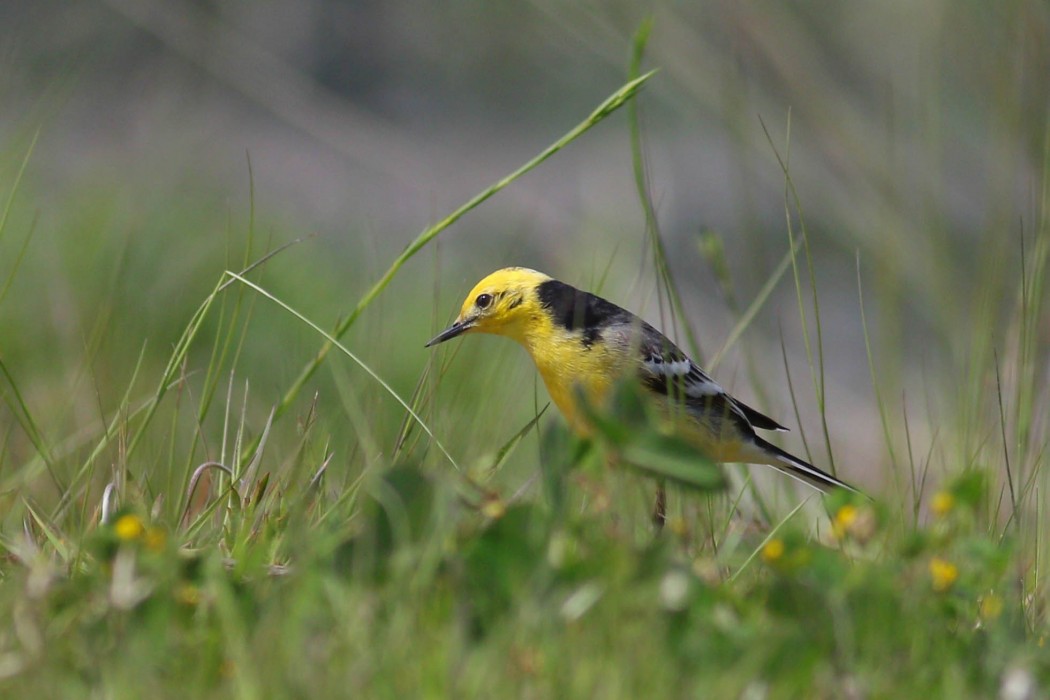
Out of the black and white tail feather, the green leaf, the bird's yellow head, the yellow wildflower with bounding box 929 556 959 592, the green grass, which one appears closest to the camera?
the green grass

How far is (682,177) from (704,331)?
98 centimetres

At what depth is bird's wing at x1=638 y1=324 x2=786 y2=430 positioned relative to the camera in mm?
3635

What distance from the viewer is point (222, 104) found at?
337 inches

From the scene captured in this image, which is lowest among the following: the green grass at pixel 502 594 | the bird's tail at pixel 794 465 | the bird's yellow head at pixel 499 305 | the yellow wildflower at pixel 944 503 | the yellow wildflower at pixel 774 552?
the bird's tail at pixel 794 465

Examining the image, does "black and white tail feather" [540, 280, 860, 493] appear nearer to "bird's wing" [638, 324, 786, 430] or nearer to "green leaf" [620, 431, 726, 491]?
"bird's wing" [638, 324, 786, 430]

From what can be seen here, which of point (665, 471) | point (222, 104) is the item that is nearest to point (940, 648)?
point (665, 471)

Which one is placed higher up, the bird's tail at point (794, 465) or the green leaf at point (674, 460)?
the green leaf at point (674, 460)

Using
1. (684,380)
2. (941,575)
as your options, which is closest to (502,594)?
(941,575)

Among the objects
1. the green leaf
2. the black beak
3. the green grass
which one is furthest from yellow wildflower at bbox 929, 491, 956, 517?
the black beak

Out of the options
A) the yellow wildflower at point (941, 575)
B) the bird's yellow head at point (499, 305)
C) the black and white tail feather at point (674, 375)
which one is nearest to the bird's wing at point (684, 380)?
the black and white tail feather at point (674, 375)

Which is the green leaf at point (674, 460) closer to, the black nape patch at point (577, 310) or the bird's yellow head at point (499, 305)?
the black nape patch at point (577, 310)

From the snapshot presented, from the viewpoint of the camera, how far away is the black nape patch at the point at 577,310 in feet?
11.6

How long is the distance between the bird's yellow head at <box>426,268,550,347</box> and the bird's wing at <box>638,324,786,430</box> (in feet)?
1.12

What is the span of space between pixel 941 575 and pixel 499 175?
6388 mm
